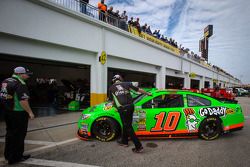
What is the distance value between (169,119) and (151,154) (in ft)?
3.55

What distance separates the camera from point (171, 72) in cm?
1747

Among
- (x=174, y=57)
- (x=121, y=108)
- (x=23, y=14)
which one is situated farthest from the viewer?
(x=174, y=57)

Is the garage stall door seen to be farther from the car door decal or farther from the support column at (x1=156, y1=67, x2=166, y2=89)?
the support column at (x1=156, y1=67, x2=166, y2=89)

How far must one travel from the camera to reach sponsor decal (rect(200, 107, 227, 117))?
4.03 m

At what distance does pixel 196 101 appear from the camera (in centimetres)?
419

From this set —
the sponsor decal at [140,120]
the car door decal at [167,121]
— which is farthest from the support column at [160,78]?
the sponsor decal at [140,120]

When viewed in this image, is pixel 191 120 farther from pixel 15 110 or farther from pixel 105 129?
pixel 15 110

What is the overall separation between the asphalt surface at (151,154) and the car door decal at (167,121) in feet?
1.24

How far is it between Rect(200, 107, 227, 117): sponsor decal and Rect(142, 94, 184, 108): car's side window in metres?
0.59

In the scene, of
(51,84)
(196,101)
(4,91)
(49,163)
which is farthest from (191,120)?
(51,84)

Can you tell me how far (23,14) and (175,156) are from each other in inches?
278

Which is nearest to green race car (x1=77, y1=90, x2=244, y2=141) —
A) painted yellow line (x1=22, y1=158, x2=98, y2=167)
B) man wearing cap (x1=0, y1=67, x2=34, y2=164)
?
painted yellow line (x1=22, y1=158, x2=98, y2=167)

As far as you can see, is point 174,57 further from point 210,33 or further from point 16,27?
point 210,33

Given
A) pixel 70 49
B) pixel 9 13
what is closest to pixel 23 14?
pixel 9 13
